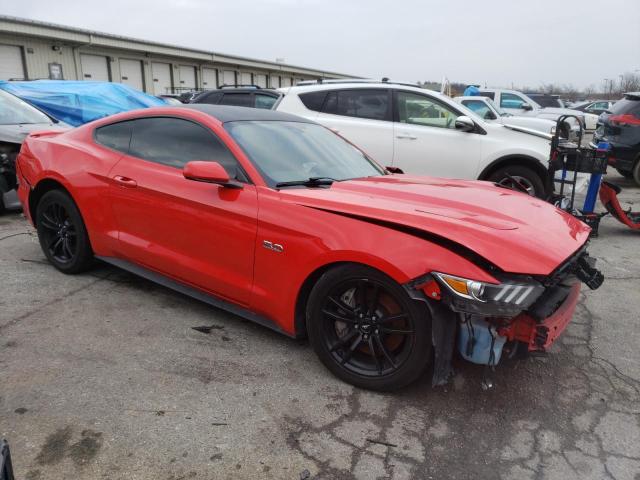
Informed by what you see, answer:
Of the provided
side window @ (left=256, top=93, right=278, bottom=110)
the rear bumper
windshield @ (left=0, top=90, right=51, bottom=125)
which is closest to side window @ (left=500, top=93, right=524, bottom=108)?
side window @ (left=256, top=93, right=278, bottom=110)

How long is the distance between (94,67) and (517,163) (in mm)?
24202

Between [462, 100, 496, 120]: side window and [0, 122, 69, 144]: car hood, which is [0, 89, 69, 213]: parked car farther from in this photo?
[462, 100, 496, 120]: side window

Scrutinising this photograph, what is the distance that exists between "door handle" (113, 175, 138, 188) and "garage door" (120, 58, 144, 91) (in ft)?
85.1

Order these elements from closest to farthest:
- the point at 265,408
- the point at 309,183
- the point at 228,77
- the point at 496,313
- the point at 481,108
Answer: the point at 496,313 → the point at 265,408 → the point at 309,183 → the point at 481,108 → the point at 228,77

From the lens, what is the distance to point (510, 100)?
59.4 feet

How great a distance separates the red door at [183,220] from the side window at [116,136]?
0.28 feet

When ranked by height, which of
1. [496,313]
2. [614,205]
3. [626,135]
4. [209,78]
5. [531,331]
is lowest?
[614,205]

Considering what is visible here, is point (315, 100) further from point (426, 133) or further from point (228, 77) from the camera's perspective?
point (228, 77)

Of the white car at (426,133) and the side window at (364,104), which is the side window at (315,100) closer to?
the white car at (426,133)

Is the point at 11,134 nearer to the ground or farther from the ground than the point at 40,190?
farther from the ground

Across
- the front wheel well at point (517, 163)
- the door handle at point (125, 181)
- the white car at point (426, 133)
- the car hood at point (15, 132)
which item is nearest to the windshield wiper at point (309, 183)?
the door handle at point (125, 181)

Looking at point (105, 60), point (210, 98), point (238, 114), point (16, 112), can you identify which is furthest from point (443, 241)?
point (105, 60)

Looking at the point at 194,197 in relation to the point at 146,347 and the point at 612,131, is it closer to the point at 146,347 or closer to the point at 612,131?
the point at 146,347

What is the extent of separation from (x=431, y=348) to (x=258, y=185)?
56.8 inches
